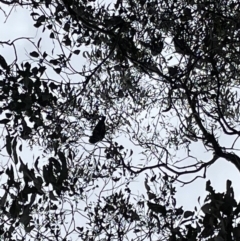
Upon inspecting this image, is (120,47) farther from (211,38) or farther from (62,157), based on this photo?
(62,157)

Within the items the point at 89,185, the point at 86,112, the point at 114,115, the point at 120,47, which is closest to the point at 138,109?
the point at 114,115

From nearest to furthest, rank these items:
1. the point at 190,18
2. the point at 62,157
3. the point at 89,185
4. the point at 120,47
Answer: the point at 62,157, the point at 120,47, the point at 190,18, the point at 89,185

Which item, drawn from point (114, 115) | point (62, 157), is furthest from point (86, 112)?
point (62, 157)

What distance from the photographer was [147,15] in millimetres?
4898

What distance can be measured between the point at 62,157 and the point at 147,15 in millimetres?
2502

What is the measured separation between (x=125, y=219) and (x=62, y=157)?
7.43 ft

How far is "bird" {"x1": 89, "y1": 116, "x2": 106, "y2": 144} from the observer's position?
15.9ft

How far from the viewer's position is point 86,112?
16.5 ft

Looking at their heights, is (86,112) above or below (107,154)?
above

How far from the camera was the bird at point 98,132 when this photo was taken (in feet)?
15.9

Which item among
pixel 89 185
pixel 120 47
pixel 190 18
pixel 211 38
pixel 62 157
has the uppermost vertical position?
pixel 190 18

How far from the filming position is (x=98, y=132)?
4.91m

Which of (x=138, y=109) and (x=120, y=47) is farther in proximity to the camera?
(x=138, y=109)

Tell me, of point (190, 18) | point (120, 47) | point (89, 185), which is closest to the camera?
point (120, 47)
